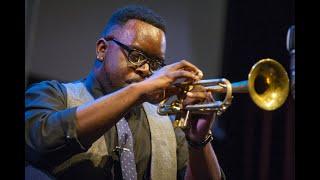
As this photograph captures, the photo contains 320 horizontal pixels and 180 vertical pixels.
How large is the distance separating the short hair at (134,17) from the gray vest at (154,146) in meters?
0.27

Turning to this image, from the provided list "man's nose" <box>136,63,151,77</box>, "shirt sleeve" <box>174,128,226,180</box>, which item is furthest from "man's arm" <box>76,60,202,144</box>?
"shirt sleeve" <box>174,128,226,180</box>

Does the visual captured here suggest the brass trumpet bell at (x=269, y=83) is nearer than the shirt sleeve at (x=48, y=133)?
No

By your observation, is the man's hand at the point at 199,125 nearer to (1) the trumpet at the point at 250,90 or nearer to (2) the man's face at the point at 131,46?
(1) the trumpet at the point at 250,90

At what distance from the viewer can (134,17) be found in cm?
189

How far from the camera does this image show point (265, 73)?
1760 millimetres

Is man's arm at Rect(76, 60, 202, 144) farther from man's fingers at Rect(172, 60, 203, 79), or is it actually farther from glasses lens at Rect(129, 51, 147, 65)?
glasses lens at Rect(129, 51, 147, 65)

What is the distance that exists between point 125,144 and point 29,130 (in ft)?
1.19

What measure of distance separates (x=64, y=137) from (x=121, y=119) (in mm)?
317

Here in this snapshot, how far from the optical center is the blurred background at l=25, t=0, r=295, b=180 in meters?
1.92

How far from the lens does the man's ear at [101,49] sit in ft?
6.25

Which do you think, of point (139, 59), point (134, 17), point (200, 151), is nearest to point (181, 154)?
point (200, 151)

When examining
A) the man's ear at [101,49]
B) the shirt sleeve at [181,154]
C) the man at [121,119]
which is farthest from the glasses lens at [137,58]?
the shirt sleeve at [181,154]
